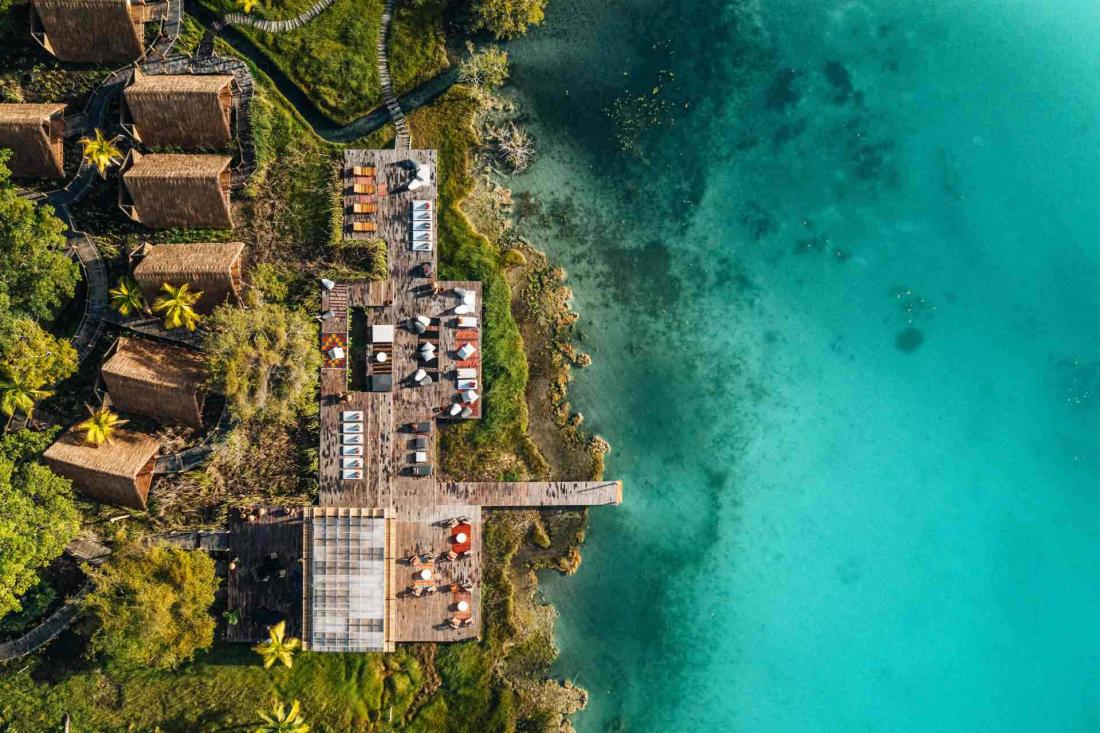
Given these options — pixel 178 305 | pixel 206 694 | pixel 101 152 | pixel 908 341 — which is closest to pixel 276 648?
pixel 206 694

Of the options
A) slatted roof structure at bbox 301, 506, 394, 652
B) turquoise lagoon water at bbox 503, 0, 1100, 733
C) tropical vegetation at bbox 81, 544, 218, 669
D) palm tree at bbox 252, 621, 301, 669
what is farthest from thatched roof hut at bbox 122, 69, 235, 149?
palm tree at bbox 252, 621, 301, 669

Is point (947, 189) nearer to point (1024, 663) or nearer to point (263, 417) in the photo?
point (1024, 663)

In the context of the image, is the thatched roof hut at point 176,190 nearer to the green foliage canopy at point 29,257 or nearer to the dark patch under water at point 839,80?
the green foliage canopy at point 29,257

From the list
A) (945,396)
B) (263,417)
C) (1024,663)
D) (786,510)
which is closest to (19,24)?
(263,417)

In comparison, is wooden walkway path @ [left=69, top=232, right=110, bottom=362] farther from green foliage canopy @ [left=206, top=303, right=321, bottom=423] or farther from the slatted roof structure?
the slatted roof structure

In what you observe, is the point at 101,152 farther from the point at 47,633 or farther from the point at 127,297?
the point at 47,633

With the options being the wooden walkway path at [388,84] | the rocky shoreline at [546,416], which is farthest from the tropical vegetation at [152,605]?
the wooden walkway path at [388,84]
